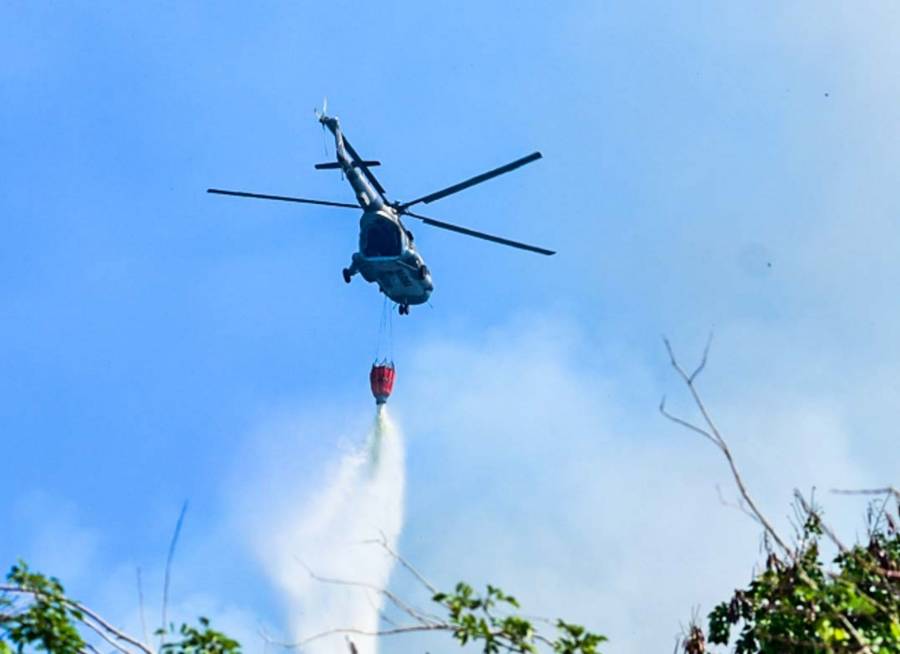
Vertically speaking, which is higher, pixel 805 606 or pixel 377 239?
pixel 377 239

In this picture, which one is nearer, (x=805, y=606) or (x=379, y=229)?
(x=805, y=606)

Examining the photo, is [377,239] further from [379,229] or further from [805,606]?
[805,606]

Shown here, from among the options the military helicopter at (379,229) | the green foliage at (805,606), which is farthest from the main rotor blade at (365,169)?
the green foliage at (805,606)

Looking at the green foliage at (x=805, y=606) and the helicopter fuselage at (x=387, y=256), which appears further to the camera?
the helicopter fuselage at (x=387, y=256)

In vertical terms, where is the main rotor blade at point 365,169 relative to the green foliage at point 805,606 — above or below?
above

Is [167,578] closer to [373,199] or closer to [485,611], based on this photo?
[485,611]

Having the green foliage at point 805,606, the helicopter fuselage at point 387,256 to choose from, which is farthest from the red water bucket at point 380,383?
the green foliage at point 805,606

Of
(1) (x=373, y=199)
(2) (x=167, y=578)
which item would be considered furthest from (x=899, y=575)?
(1) (x=373, y=199)

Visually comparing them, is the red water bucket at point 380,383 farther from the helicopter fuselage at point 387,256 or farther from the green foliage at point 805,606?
the green foliage at point 805,606

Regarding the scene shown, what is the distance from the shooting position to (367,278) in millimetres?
38562

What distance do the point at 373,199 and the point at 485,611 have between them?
94.3ft

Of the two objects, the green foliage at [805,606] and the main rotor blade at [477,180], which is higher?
the main rotor blade at [477,180]

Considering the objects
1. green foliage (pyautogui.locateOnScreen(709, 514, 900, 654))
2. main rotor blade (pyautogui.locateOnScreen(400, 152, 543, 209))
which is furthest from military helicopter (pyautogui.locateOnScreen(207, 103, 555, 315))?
green foliage (pyautogui.locateOnScreen(709, 514, 900, 654))

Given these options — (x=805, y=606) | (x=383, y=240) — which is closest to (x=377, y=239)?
(x=383, y=240)
